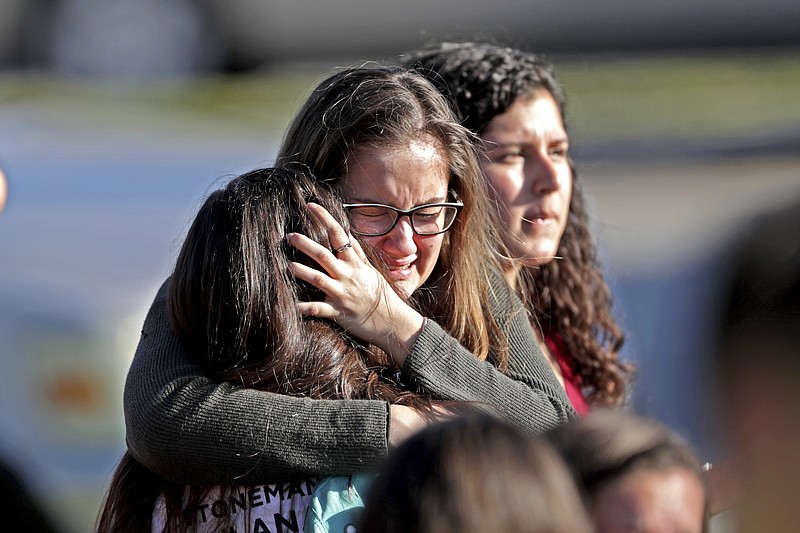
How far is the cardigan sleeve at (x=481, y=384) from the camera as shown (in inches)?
55.8

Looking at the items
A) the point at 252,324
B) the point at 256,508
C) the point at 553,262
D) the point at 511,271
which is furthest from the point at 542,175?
the point at 256,508

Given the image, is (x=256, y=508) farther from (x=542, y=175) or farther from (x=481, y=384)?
(x=542, y=175)

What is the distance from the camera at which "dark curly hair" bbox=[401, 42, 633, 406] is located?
2.23 meters

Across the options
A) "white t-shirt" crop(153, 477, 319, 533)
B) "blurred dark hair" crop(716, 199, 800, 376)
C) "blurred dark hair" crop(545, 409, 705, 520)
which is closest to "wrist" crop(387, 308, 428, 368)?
"white t-shirt" crop(153, 477, 319, 533)

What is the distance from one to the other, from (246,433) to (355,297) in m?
0.26

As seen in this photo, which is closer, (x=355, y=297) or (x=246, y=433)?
(x=246, y=433)

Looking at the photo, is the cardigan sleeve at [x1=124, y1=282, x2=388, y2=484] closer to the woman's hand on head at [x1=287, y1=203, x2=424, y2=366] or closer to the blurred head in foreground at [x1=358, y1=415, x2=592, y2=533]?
the woman's hand on head at [x1=287, y1=203, x2=424, y2=366]

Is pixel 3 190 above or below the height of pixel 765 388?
below

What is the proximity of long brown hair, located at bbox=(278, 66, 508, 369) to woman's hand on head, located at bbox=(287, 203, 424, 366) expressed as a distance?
149 millimetres

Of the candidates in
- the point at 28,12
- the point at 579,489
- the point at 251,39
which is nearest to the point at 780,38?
the point at 251,39

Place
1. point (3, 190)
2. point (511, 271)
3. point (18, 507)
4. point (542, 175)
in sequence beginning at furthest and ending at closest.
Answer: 1. point (3, 190)
2. point (18, 507)
3. point (542, 175)
4. point (511, 271)

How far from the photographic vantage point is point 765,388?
1.73 metres

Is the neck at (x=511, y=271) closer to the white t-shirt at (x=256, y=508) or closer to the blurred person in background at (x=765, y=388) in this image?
the blurred person in background at (x=765, y=388)

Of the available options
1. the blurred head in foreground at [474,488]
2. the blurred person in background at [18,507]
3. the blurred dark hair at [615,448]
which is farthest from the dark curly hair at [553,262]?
the blurred person in background at [18,507]
